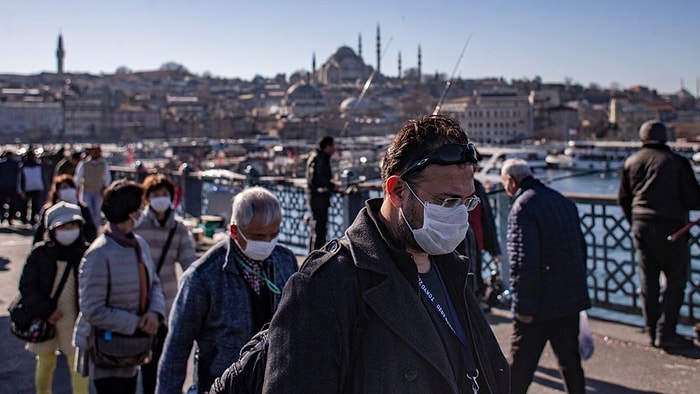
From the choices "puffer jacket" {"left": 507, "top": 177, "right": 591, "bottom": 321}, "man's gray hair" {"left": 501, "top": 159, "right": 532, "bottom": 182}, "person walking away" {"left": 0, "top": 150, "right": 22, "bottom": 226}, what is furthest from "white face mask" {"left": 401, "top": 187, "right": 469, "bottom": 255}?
"person walking away" {"left": 0, "top": 150, "right": 22, "bottom": 226}

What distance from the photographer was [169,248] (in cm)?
352

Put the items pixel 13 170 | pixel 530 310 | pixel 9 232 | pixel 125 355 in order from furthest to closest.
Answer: pixel 13 170 < pixel 9 232 < pixel 530 310 < pixel 125 355

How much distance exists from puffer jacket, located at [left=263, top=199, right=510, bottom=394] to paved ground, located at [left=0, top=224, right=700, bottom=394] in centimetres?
241

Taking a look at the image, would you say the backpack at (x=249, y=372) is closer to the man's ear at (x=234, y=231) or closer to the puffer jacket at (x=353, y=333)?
the puffer jacket at (x=353, y=333)

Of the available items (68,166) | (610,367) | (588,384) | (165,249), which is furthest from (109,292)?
(68,166)

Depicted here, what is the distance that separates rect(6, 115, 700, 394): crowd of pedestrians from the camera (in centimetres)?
136

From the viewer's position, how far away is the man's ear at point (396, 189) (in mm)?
1487

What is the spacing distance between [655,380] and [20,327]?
111 inches

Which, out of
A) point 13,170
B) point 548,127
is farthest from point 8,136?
point 13,170

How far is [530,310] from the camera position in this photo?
306cm

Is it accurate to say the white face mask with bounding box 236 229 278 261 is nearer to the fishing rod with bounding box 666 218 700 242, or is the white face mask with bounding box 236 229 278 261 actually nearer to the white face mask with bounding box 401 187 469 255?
the white face mask with bounding box 401 187 469 255

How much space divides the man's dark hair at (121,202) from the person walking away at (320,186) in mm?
3231

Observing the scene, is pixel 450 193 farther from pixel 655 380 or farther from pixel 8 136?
pixel 8 136

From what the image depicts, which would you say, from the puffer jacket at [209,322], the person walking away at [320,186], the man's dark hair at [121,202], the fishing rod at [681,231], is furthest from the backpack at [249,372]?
the person walking away at [320,186]
